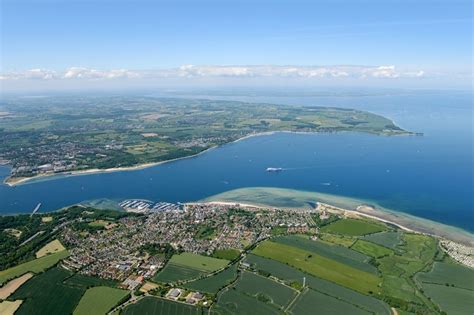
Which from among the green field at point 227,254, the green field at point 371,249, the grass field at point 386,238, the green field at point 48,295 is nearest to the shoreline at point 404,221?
the grass field at point 386,238

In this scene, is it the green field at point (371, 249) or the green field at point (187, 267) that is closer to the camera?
the green field at point (187, 267)

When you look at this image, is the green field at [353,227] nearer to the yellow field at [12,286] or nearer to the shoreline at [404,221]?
the shoreline at [404,221]

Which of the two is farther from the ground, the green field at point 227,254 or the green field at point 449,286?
the green field at point 227,254

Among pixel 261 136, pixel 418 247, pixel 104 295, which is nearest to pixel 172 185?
pixel 104 295

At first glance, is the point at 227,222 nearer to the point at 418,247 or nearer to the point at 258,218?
the point at 258,218

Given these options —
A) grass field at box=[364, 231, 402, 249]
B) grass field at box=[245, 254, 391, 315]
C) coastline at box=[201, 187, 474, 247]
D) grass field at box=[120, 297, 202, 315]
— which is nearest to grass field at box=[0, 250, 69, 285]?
grass field at box=[120, 297, 202, 315]

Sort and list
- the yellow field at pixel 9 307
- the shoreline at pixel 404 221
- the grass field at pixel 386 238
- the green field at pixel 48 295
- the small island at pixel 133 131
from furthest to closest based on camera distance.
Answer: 1. the small island at pixel 133 131
2. the shoreline at pixel 404 221
3. the grass field at pixel 386 238
4. the green field at pixel 48 295
5. the yellow field at pixel 9 307

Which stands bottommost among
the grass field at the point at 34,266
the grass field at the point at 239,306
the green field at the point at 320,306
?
the green field at the point at 320,306
